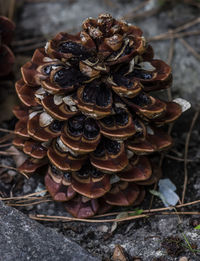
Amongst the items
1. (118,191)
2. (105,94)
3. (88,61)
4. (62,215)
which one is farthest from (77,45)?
(62,215)

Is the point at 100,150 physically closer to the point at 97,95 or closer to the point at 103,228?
the point at 97,95

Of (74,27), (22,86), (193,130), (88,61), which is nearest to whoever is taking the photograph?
(88,61)

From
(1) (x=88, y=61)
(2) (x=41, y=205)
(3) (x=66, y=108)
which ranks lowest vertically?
(2) (x=41, y=205)

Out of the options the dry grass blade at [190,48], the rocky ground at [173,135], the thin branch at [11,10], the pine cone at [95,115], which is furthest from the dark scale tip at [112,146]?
the thin branch at [11,10]

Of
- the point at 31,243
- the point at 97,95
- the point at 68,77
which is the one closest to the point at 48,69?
the point at 68,77

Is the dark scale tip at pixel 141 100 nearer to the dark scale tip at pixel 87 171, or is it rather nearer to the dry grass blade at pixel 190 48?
the dark scale tip at pixel 87 171

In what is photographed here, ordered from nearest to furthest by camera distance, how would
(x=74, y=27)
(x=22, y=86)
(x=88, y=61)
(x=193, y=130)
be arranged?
(x=88, y=61)
(x=22, y=86)
(x=193, y=130)
(x=74, y=27)

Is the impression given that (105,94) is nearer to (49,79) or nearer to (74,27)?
(49,79)
